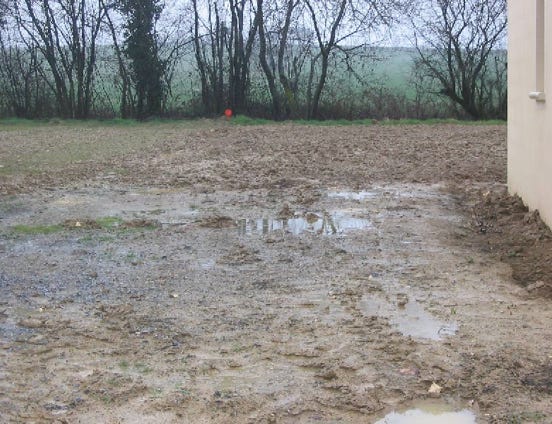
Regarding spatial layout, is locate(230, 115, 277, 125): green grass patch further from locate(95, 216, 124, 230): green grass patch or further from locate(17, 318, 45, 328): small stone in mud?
locate(17, 318, 45, 328): small stone in mud

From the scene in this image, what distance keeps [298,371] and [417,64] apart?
17435mm

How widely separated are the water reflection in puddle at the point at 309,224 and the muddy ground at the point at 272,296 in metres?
0.04

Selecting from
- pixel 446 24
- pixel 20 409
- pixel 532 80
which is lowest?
pixel 20 409

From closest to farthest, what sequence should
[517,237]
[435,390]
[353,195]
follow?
[435,390] → [517,237] → [353,195]

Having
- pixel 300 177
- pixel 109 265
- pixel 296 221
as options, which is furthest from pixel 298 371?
pixel 300 177

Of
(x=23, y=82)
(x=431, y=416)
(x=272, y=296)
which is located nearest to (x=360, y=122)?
(x=23, y=82)

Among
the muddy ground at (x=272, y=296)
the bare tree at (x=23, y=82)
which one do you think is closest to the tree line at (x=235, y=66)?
the bare tree at (x=23, y=82)

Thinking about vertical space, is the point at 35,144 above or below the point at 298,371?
above

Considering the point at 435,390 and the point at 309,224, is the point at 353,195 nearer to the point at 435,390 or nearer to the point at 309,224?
the point at 309,224

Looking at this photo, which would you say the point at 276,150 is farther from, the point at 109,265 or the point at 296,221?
the point at 109,265

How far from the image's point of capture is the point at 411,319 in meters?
5.18

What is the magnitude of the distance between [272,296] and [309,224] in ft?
8.31

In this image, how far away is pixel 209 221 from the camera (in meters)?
8.30

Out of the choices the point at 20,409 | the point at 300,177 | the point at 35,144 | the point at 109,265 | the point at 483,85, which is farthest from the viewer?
the point at 483,85
